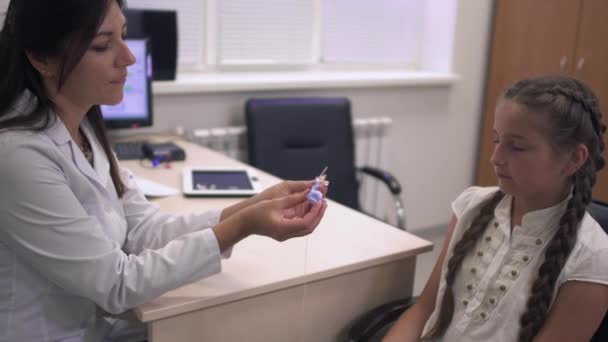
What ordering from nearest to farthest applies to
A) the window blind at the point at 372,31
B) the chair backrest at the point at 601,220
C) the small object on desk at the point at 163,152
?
the chair backrest at the point at 601,220
the small object on desk at the point at 163,152
the window blind at the point at 372,31

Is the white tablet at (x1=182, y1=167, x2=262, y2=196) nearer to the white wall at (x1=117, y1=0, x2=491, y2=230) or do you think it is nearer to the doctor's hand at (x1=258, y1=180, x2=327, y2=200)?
the doctor's hand at (x1=258, y1=180, x2=327, y2=200)

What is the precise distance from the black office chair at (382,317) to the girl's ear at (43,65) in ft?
2.72

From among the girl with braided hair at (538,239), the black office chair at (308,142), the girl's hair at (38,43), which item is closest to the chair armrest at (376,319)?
the girl with braided hair at (538,239)

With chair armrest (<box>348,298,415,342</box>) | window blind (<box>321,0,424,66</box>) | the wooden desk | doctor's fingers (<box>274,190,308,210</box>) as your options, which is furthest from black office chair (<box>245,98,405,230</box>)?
doctor's fingers (<box>274,190,308,210</box>)

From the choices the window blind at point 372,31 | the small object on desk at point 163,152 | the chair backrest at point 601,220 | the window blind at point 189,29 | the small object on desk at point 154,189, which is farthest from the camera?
the window blind at point 372,31

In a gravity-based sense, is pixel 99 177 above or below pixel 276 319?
above

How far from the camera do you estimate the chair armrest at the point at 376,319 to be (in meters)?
1.39

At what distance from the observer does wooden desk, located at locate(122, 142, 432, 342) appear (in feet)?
3.95

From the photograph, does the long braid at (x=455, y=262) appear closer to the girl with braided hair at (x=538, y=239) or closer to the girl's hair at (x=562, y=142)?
the girl with braided hair at (x=538, y=239)

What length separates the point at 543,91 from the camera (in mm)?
1202

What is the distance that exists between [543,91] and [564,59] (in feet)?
6.72

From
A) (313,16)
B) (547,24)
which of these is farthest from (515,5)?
(313,16)

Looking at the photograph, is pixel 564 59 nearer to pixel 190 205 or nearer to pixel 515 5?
pixel 515 5

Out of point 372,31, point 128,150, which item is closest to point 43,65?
point 128,150
